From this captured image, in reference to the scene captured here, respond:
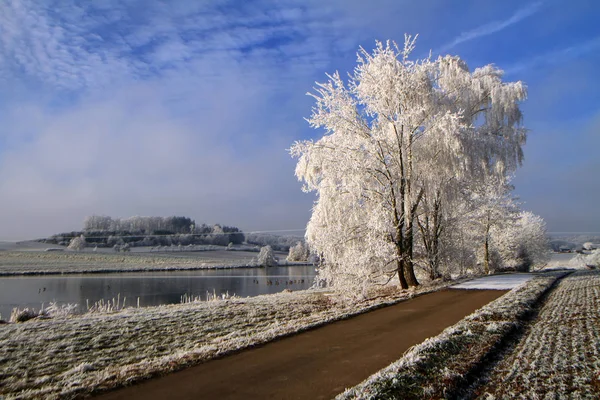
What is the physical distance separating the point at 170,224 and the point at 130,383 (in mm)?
141302

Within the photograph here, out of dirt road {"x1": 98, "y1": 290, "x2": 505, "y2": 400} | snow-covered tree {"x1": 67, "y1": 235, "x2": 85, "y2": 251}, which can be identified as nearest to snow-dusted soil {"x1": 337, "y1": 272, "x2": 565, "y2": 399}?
dirt road {"x1": 98, "y1": 290, "x2": 505, "y2": 400}

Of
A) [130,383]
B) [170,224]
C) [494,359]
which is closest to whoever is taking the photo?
[130,383]

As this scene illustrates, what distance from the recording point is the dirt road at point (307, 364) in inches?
195

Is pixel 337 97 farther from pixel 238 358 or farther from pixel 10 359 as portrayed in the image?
pixel 10 359

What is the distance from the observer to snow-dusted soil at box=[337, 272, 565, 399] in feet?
14.9

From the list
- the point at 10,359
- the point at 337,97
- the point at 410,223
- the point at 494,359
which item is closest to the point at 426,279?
the point at 410,223

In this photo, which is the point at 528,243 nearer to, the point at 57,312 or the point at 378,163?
the point at 378,163

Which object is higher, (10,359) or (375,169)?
(375,169)

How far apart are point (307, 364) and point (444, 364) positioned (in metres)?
1.92

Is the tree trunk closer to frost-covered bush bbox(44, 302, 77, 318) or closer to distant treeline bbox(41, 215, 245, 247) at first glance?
frost-covered bush bbox(44, 302, 77, 318)

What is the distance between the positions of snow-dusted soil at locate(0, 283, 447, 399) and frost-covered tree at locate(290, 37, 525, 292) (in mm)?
2729

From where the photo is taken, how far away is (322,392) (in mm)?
4867

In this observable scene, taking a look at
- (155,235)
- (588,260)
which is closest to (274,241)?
(155,235)

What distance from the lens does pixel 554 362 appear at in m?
5.38
